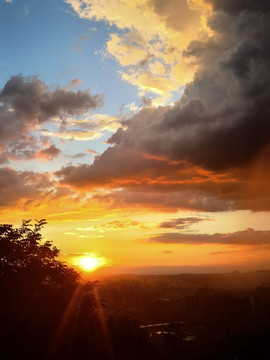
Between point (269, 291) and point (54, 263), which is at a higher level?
point (54, 263)

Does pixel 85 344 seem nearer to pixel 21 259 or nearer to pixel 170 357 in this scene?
pixel 21 259

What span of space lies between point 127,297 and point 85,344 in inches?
5321

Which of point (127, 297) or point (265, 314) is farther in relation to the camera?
point (127, 297)

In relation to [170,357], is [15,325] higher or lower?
higher

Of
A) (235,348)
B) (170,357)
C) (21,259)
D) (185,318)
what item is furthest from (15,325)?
(185,318)

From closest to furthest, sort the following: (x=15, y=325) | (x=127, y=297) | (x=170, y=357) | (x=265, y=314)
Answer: (x=15, y=325) < (x=170, y=357) < (x=265, y=314) < (x=127, y=297)

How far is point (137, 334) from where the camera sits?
25500 millimetres

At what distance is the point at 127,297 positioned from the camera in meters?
150

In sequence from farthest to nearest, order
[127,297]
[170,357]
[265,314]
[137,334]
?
1. [127,297]
2. [265,314]
3. [170,357]
4. [137,334]

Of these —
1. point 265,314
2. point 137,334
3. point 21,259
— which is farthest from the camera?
point 265,314

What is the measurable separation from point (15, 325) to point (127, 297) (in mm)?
136449

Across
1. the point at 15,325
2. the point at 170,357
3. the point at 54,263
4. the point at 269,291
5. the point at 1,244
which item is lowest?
the point at 269,291

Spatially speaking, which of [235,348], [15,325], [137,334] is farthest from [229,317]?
[15,325]

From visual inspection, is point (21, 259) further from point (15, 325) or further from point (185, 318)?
point (185, 318)
